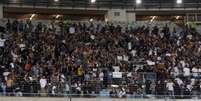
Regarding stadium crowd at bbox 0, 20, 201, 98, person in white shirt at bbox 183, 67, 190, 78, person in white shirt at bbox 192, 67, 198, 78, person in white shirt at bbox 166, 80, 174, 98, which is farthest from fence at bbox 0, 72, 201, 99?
person in white shirt at bbox 192, 67, 198, 78

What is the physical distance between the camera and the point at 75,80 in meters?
34.2

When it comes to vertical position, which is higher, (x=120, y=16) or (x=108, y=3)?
(x=108, y=3)

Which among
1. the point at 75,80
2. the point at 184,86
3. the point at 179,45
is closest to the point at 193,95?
the point at 184,86

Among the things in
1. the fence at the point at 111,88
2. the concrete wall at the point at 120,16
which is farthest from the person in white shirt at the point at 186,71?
the concrete wall at the point at 120,16

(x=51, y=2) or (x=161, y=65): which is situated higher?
(x=51, y=2)

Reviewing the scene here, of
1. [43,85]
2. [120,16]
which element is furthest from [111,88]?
[120,16]

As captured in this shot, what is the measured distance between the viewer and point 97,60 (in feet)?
125

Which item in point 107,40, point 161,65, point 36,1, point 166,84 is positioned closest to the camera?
point 166,84

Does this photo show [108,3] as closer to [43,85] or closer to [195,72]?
[195,72]

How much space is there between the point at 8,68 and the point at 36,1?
1331 cm

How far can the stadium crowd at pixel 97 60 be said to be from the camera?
33.6 meters

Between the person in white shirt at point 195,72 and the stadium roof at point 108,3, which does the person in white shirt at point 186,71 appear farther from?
the stadium roof at point 108,3

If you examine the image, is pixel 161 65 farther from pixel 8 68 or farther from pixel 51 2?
pixel 51 2

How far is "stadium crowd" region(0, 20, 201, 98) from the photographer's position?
33562 millimetres
